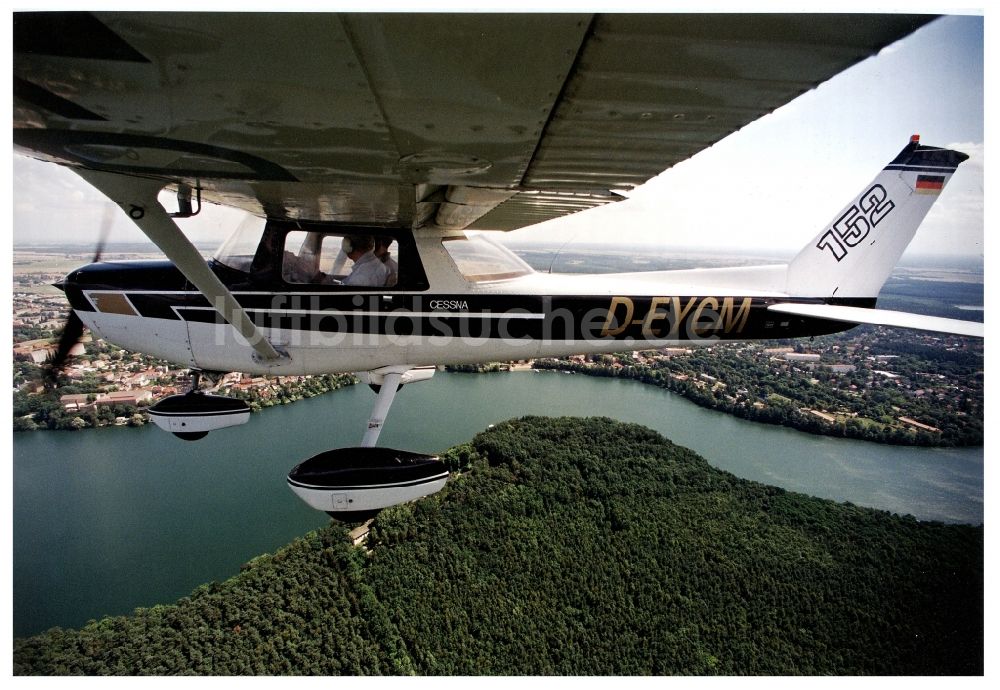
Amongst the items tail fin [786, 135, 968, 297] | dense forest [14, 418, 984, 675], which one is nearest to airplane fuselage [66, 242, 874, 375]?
tail fin [786, 135, 968, 297]

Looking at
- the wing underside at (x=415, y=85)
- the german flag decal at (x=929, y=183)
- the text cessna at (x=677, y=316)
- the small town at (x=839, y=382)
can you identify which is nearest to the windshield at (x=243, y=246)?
the wing underside at (x=415, y=85)

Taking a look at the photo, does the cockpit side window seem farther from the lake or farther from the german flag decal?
the lake

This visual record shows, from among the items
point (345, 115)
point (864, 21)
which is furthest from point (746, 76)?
point (345, 115)

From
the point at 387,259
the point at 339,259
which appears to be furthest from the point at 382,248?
the point at 339,259

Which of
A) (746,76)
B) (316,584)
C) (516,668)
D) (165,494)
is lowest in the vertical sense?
(516,668)

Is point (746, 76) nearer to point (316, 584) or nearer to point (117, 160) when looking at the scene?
point (117, 160)

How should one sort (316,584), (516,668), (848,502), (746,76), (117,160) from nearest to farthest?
1. (746,76)
2. (117,160)
3. (516,668)
4. (316,584)
5. (848,502)

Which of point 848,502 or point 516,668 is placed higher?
point 848,502

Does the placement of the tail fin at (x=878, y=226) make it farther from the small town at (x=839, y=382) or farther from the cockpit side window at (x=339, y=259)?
the small town at (x=839, y=382)
